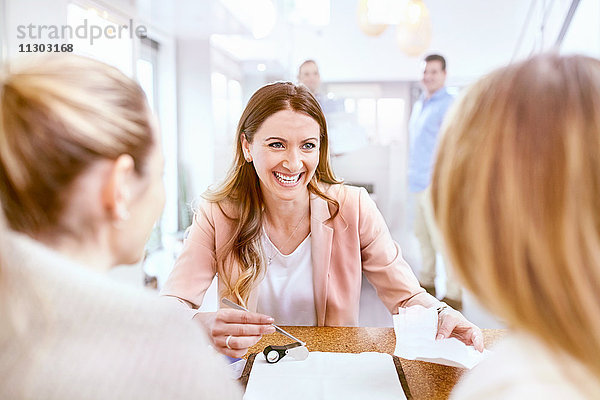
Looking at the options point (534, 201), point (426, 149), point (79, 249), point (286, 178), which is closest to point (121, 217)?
point (79, 249)


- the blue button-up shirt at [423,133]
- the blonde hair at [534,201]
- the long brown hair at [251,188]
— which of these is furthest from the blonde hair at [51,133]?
the blue button-up shirt at [423,133]

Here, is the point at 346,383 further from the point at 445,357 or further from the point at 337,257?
the point at 337,257

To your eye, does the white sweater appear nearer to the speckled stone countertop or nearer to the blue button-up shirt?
the speckled stone countertop

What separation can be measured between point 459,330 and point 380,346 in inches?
5.8

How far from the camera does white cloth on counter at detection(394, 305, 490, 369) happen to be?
0.88 m

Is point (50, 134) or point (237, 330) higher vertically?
point (50, 134)

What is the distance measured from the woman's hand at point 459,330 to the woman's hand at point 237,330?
1.04 feet

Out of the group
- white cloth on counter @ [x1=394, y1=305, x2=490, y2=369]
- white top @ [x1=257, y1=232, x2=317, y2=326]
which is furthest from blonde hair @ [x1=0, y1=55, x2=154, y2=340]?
white top @ [x1=257, y1=232, x2=317, y2=326]

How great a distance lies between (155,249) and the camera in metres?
2.54

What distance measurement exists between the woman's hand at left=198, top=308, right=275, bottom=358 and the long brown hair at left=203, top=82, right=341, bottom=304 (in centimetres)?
32

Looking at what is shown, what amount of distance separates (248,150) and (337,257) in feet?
1.08

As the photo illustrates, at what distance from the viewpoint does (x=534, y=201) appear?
0.41m

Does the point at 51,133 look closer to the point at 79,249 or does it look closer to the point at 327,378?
the point at 79,249

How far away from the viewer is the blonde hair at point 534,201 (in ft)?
1.29
